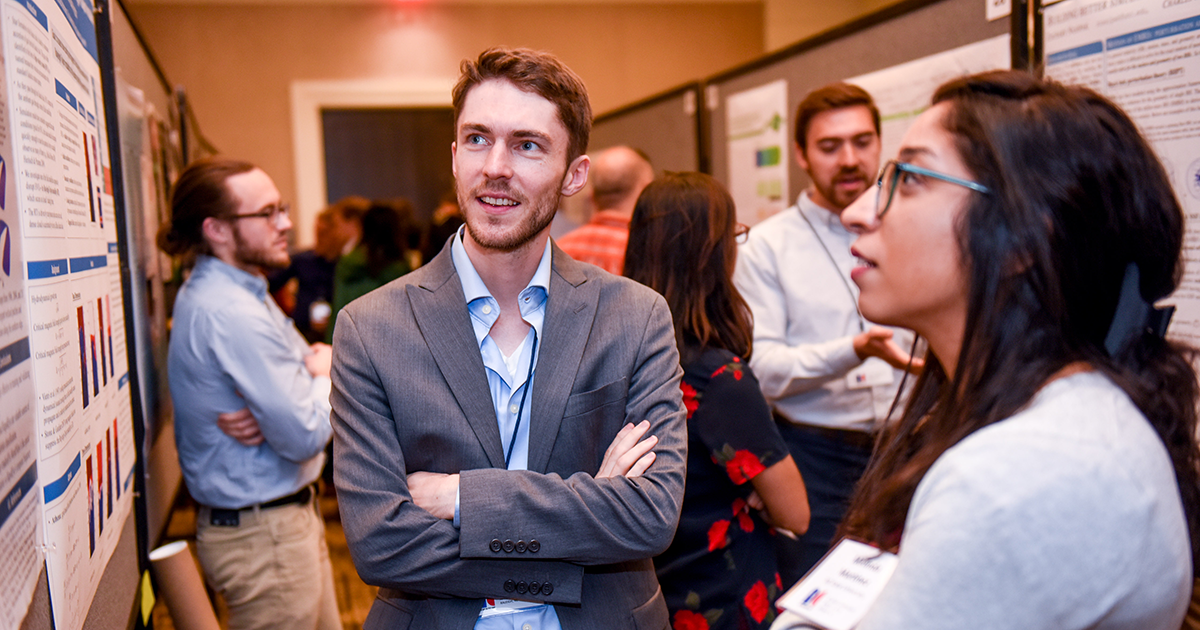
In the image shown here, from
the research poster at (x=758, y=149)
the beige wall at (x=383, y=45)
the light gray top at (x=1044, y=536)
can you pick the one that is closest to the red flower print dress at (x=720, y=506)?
the light gray top at (x=1044, y=536)

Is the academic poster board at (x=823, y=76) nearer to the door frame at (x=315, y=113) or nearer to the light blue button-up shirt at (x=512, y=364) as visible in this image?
the light blue button-up shirt at (x=512, y=364)

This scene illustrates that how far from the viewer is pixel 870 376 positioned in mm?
2053

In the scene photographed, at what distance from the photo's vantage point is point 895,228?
34.5 inches

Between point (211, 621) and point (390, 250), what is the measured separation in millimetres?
2550

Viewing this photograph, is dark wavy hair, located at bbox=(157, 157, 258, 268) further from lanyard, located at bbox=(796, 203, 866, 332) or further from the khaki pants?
lanyard, located at bbox=(796, 203, 866, 332)

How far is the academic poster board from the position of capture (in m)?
1.95

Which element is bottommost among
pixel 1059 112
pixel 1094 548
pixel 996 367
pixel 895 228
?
pixel 1094 548

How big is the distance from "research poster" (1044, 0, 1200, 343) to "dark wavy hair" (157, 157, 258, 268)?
2.02 meters

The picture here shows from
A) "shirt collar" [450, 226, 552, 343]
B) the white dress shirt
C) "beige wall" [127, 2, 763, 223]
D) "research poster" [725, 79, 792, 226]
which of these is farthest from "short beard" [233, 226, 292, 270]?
"beige wall" [127, 2, 763, 223]

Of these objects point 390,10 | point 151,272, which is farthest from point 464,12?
point 151,272

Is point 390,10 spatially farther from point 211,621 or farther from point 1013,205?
point 1013,205

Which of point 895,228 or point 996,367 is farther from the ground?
point 895,228

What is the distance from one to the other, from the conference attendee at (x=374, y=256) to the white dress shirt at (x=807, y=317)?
221 cm

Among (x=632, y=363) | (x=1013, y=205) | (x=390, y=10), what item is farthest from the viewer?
(x=390, y=10)
